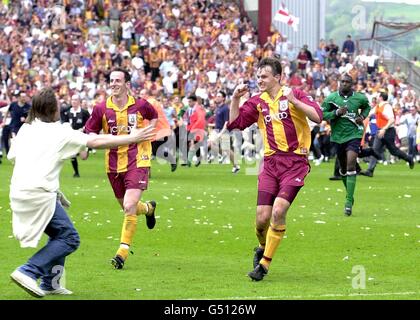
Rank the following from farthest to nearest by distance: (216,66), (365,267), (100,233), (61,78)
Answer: (216,66), (61,78), (100,233), (365,267)

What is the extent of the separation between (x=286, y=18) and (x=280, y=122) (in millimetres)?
34679

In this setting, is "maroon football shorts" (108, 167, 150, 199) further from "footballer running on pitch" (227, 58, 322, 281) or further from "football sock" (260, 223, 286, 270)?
"football sock" (260, 223, 286, 270)

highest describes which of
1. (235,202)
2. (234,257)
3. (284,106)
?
(284,106)

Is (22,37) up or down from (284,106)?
down

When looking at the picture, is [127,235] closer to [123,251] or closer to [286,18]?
[123,251]

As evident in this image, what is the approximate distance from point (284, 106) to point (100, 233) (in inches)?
175

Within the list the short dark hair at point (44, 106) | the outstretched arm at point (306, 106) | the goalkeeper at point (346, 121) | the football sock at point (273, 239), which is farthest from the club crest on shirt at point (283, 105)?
the goalkeeper at point (346, 121)

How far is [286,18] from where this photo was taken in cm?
4625

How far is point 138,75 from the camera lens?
40125mm

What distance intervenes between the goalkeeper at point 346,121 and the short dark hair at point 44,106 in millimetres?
9004

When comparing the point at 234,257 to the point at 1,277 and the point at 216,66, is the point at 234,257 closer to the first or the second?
the point at 1,277

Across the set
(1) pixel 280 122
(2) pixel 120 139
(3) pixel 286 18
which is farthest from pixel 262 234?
(3) pixel 286 18

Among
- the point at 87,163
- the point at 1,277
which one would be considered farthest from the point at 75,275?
the point at 87,163

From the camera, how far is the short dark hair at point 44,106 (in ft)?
32.9
